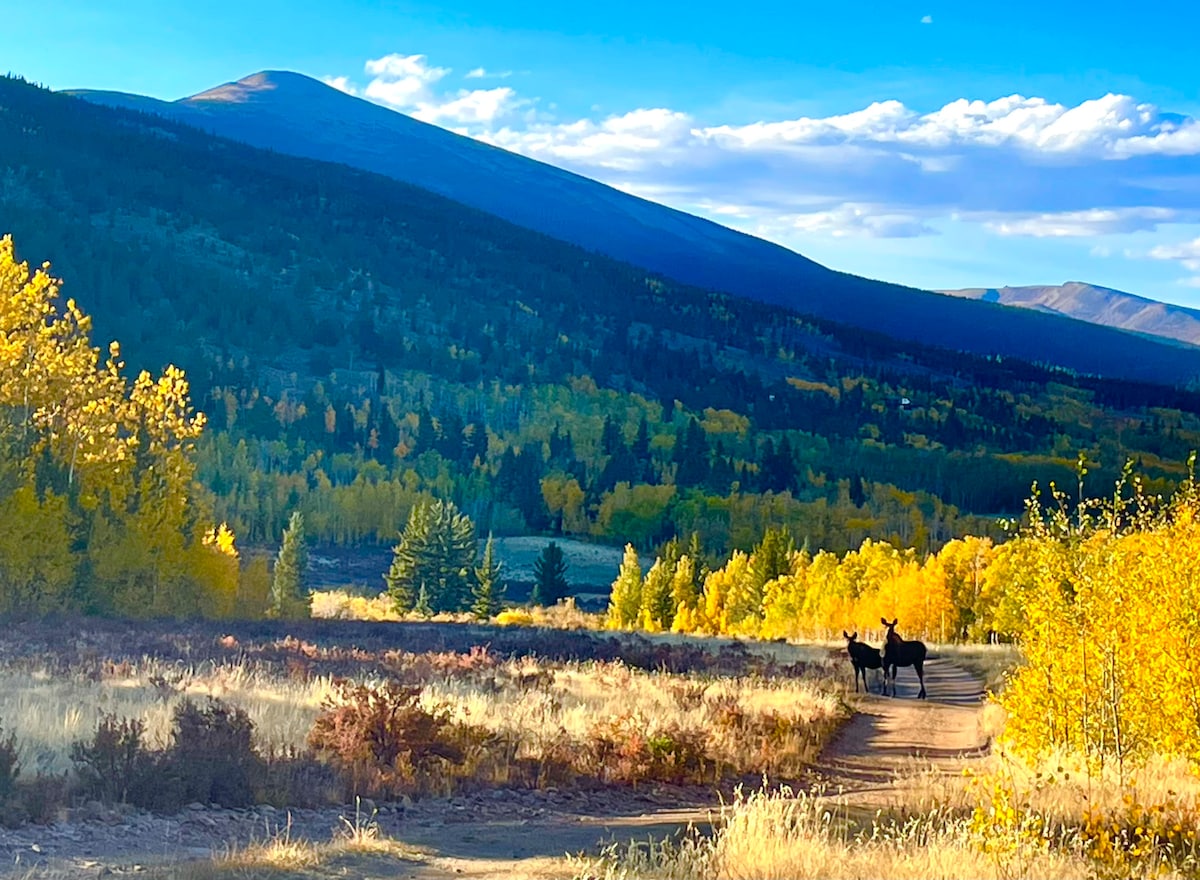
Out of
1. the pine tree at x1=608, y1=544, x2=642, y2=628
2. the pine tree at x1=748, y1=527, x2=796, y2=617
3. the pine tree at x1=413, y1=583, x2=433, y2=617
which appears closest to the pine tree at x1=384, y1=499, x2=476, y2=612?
the pine tree at x1=413, y1=583, x2=433, y2=617

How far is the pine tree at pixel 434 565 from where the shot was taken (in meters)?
85.5

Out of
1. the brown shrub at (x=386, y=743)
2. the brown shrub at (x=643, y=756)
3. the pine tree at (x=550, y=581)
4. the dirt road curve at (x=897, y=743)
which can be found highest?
the brown shrub at (x=386, y=743)

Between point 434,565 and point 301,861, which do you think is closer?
point 301,861

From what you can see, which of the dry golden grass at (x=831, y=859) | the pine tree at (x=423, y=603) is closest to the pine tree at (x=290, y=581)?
the pine tree at (x=423, y=603)

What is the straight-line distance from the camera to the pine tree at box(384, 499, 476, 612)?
85.5 metres

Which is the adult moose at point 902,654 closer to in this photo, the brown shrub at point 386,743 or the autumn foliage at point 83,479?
the brown shrub at point 386,743

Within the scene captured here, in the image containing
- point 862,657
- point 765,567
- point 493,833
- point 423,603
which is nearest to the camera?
point 493,833

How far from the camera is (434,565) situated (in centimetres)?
8638

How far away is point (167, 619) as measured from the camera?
3653cm

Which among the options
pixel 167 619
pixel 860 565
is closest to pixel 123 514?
pixel 167 619

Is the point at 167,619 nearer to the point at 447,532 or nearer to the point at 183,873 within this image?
the point at 183,873

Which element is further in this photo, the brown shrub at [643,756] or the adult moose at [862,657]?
the adult moose at [862,657]

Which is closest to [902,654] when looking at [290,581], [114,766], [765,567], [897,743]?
[897,743]

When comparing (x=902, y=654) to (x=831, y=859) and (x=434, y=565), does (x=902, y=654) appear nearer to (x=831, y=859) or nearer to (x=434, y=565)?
(x=831, y=859)
